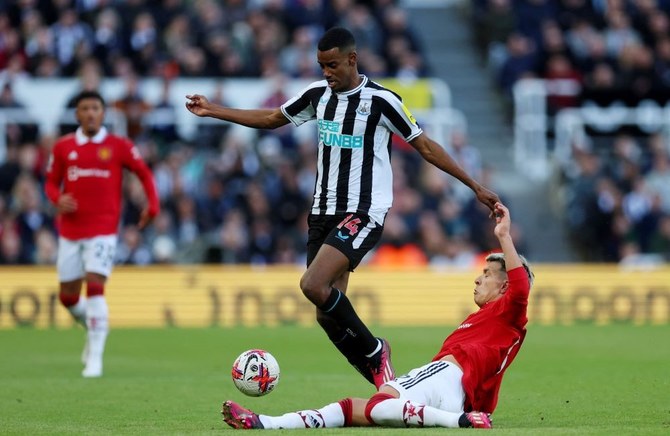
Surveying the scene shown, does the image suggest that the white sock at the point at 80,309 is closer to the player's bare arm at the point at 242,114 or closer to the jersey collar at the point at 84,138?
the jersey collar at the point at 84,138

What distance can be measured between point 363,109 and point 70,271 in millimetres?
4660

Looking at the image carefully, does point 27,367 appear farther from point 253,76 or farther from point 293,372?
point 253,76

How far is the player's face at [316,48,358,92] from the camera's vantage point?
877 centimetres

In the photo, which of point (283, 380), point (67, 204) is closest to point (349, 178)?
point (283, 380)

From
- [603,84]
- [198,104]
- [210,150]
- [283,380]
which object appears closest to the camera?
[198,104]

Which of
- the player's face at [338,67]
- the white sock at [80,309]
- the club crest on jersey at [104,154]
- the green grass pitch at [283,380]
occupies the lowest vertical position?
the green grass pitch at [283,380]

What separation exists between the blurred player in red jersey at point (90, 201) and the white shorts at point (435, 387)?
498 cm

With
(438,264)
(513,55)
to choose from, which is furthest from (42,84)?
(513,55)

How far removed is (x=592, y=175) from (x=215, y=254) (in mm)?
6708

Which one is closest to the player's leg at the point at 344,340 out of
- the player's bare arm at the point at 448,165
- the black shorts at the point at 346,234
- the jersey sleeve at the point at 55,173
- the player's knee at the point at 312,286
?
the player's knee at the point at 312,286

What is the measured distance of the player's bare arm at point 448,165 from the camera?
859 cm

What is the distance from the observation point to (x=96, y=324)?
12.1 metres

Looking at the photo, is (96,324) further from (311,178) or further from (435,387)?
(311,178)

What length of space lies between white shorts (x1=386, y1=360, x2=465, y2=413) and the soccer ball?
890 mm
